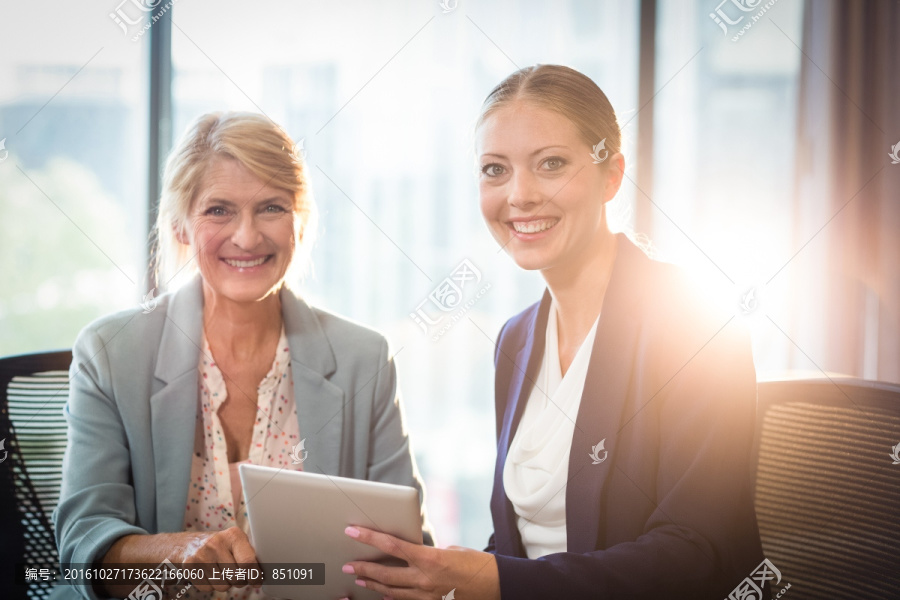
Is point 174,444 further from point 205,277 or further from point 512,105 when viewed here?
point 512,105

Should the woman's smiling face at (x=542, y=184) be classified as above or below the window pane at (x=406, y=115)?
below

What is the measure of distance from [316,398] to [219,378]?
0.22m

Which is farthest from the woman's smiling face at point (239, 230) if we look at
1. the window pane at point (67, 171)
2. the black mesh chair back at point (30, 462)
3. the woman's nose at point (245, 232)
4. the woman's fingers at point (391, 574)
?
the window pane at point (67, 171)

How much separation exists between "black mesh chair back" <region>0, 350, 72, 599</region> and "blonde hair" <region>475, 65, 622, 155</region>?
3.58 ft

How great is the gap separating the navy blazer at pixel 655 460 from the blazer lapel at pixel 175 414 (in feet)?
2.17

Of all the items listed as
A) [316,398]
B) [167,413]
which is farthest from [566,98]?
[167,413]

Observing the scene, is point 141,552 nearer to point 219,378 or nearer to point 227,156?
point 219,378

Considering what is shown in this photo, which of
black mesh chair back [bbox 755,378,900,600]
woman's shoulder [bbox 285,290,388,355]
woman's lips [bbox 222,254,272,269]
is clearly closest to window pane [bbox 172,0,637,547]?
woman's shoulder [bbox 285,290,388,355]

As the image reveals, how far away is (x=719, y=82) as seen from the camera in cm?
256

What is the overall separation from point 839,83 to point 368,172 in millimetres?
1668

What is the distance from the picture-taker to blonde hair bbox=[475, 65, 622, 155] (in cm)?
137

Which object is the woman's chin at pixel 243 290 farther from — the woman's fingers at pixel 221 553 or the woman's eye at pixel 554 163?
the woman's eye at pixel 554 163

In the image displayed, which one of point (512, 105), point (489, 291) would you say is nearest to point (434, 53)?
point (489, 291)

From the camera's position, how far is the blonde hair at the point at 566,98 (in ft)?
4.50
